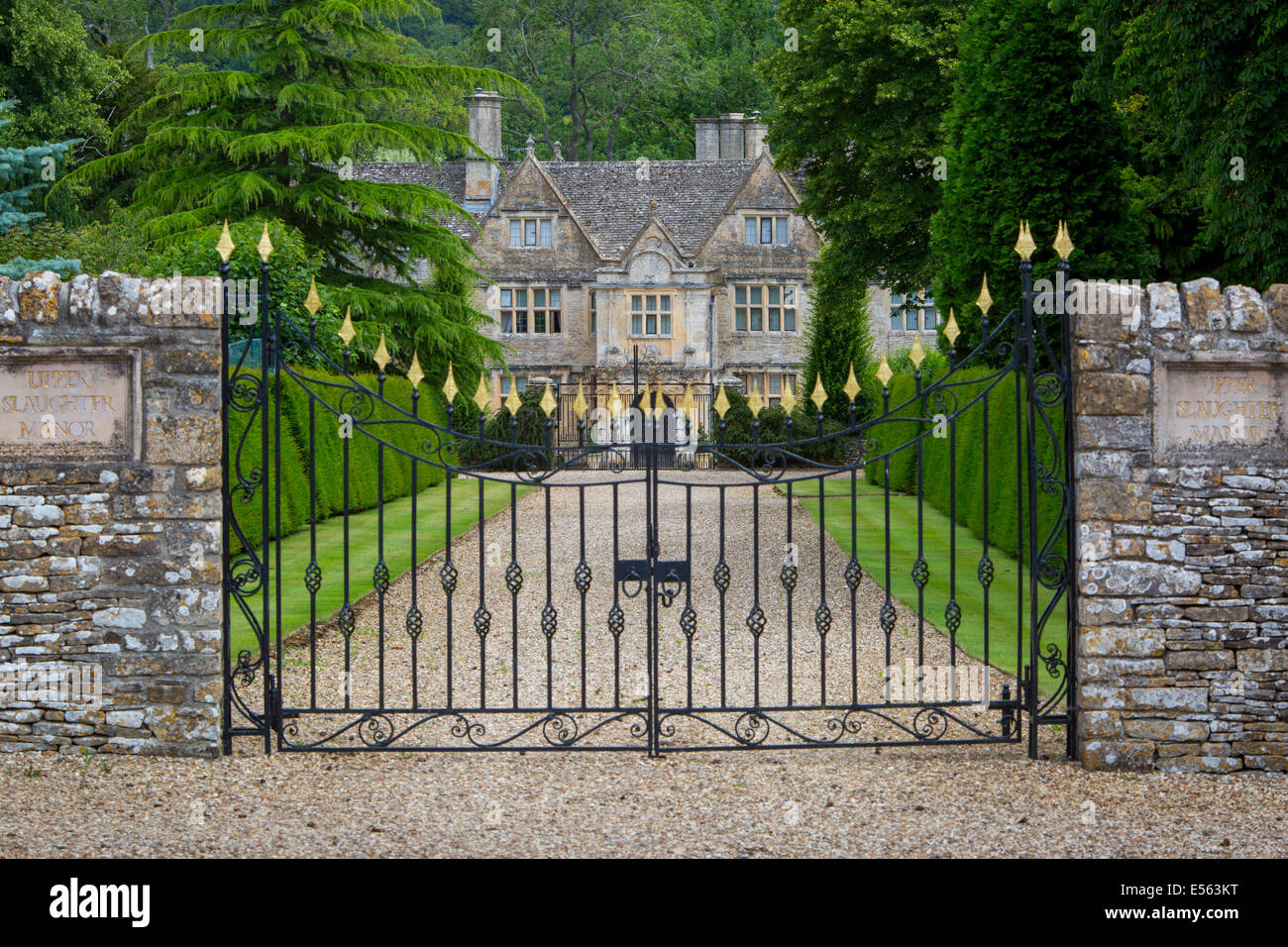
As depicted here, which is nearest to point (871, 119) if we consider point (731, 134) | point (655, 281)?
point (655, 281)

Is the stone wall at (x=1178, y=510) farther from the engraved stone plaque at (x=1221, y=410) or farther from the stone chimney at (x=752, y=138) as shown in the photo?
the stone chimney at (x=752, y=138)

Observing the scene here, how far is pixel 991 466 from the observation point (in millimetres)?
14477

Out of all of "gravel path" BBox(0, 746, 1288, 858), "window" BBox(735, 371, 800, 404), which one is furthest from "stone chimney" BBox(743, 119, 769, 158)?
"gravel path" BBox(0, 746, 1288, 858)

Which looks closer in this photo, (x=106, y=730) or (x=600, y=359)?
(x=106, y=730)

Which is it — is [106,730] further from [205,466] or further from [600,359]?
[600,359]

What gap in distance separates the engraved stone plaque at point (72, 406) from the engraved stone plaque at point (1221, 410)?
4.86 m

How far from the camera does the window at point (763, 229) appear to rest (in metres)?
36.1

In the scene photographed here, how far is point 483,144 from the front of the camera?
126 feet

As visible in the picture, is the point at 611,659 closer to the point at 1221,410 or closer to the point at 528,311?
the point at 1221,410

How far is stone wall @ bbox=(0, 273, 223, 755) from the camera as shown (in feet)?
20.1

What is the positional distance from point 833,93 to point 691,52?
31004mm

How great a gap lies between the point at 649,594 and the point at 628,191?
106ft

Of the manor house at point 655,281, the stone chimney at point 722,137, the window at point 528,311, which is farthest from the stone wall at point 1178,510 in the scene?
the stone chimney at point 722,137

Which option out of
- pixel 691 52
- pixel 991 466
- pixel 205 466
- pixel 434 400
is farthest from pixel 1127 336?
pixel 691 52
